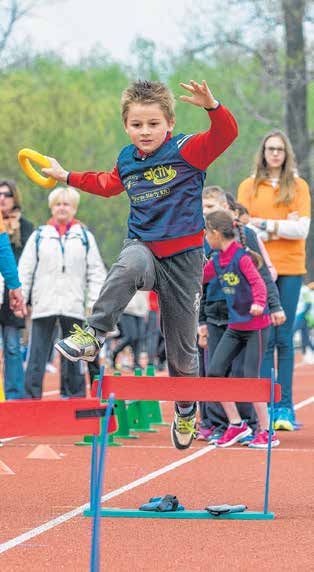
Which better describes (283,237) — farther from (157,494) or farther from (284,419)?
(157,494)

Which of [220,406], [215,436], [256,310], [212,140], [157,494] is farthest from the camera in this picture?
[220,406]

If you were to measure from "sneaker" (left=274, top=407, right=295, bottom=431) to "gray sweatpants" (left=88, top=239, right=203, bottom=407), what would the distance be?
424 cm

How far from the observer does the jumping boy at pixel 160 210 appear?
5953 mm

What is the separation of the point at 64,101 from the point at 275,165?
34177mm

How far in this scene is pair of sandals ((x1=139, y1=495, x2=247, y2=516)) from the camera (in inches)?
248

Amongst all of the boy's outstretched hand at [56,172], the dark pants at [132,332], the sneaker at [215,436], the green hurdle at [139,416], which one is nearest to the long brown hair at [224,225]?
the sneaker at [215,436]

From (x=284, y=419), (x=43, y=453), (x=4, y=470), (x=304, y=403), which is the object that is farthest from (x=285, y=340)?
(x=4, y=470)

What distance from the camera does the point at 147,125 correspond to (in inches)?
241

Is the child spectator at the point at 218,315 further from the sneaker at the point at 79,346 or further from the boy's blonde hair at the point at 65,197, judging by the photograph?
the sneaker at the point at 79,346

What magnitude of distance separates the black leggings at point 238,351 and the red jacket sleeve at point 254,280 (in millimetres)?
428

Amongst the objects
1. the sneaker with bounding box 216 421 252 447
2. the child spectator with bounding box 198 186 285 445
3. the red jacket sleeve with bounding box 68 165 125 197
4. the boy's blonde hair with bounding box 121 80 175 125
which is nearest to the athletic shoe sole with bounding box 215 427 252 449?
the sneaker with bounding box 216 421 252 447

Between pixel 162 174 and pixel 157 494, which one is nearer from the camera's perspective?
pixel 162 174

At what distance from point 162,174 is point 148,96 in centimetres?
41

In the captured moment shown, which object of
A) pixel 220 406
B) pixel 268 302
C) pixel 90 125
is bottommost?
pixel 220 406
